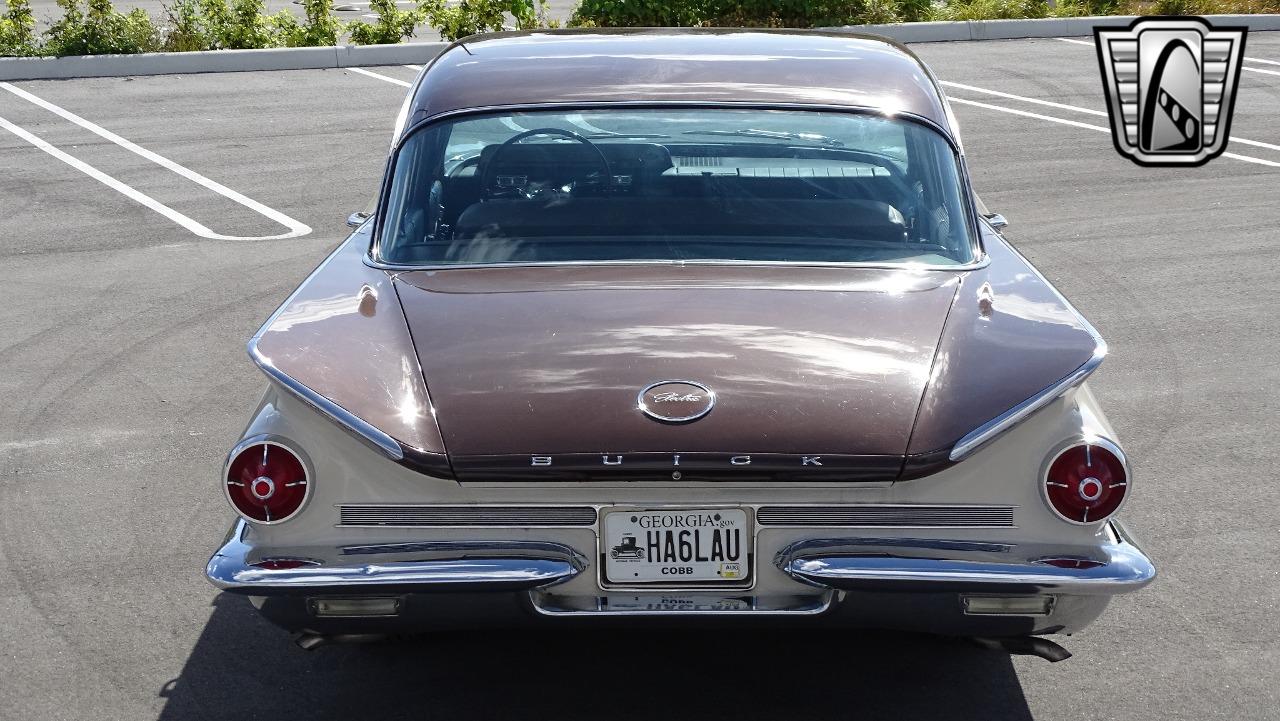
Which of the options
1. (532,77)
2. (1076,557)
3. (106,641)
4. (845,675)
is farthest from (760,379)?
(106,641)

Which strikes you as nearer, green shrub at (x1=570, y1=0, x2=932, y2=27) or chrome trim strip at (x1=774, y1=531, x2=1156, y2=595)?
chrome trim strip at (x1=774, y1=531, x2=1156, y2=595)

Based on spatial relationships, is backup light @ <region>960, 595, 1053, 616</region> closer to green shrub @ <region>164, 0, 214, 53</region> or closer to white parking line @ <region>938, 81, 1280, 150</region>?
white parking line @ <region>938, 81, 1280, 150</region>

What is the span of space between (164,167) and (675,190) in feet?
27.5

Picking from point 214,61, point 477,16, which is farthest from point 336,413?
point 477,16

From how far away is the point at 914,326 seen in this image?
12.0ft

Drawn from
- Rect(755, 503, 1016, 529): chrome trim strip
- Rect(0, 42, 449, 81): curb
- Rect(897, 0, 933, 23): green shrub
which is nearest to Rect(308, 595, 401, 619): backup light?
Rect(755, 503, 1016, 529): chrome trim strip

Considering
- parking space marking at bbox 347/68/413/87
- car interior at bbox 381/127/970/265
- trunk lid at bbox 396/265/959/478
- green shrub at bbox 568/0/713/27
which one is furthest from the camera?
green shrub at bbox 568/0/713/27

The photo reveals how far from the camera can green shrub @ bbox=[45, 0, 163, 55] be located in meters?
17.0

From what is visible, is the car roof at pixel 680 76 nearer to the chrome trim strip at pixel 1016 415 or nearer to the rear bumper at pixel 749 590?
the chrome trim strip at pixel 1016 415

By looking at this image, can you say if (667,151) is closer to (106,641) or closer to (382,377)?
(382,377)

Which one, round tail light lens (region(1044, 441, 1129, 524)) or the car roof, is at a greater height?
the car roof

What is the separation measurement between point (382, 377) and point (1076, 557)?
1715 millimetres

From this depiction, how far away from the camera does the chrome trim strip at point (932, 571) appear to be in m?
3.24

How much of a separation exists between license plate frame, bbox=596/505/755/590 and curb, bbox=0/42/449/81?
1419 centimetres
